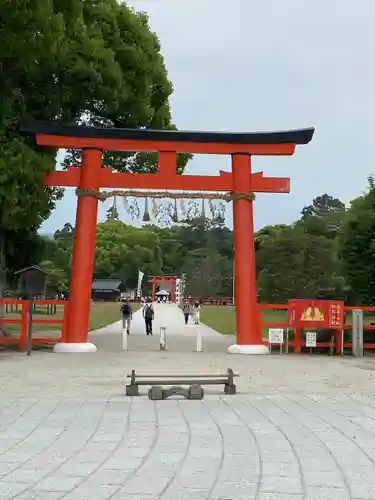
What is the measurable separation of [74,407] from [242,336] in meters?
10.1

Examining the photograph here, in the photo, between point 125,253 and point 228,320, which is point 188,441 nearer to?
point 228,320

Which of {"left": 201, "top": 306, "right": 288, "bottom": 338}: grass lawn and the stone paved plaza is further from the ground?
{"left": 201, "top": 306, "right": 288, "bottom": 338}: grass lawn

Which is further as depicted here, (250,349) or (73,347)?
(250,349)

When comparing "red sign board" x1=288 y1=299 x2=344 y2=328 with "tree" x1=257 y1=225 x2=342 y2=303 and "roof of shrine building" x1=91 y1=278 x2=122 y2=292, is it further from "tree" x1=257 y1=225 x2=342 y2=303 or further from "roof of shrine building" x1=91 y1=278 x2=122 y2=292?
"roof of shrine building" x1=91 y1=278 x2=122 y2=292

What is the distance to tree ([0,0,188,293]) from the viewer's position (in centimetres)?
1612

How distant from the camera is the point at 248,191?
19312 mm

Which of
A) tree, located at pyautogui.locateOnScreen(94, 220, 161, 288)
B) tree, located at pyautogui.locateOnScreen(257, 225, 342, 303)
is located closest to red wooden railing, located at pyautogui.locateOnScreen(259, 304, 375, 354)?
tree, located at pyautogui.locateOnScreen(257, 225, 342, 303)

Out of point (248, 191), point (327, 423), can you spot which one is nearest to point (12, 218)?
point (248, 191)

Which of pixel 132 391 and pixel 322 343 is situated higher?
pixel 322 343

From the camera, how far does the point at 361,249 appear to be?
68.9 feet

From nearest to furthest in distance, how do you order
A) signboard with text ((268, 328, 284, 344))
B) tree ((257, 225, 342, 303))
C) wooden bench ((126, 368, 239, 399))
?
wooden bench ((126, 368, 239, 399))
signboard with text ((268, 328, 284, 344))
tree ((257, 225, 342, 303))

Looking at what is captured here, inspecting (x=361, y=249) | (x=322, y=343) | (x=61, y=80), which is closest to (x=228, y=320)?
(x=361, y=249)

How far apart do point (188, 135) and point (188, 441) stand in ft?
43.7

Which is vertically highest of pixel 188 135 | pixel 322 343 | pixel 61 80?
pixel 61 80
